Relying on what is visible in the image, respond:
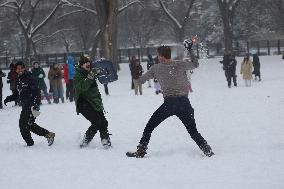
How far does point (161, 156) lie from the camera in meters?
7.00

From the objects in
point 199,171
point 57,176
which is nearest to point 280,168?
point 199,171

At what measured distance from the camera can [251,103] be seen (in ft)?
43.4

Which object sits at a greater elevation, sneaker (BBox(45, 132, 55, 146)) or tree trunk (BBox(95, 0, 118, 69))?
tree trunk (BBox(95, 0, 118, 69))

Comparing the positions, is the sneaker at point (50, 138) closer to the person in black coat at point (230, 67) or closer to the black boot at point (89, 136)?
the black boot at point (89, 136)

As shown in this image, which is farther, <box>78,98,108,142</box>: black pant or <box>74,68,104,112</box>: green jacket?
<box>78,98,108,142</box>: black pant

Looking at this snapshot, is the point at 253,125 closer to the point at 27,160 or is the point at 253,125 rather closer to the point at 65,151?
the point at 65,151

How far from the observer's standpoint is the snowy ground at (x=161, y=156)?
560 cm

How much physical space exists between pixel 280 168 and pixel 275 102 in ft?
24.2

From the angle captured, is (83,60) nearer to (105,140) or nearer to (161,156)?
(105,140)

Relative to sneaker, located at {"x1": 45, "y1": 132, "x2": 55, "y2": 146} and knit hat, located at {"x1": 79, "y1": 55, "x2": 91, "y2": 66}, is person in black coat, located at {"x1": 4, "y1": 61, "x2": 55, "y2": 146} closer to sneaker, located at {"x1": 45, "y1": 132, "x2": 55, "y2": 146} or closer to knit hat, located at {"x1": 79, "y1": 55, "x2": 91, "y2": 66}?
sneaker, located at {"x1": 45, "y1": 132, "x2": 55, "y2": 146}

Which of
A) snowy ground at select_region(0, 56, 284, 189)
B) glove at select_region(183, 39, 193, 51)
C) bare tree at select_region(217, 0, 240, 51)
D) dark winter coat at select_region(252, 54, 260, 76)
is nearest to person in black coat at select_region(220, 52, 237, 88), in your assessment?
dark winter coat at select_region(252, 54, 260, 76)

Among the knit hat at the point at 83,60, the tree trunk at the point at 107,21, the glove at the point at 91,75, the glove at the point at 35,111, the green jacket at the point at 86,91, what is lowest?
the glove at the point at 35,111

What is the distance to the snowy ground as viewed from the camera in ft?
18.4

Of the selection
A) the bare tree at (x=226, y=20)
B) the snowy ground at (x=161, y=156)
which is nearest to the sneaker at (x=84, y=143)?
the snowy ground at (x=161, y=156)
